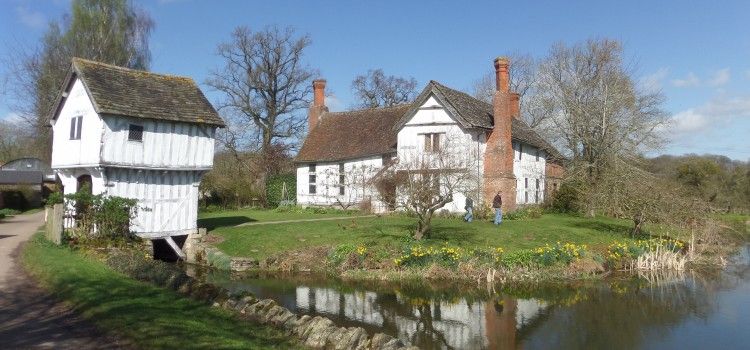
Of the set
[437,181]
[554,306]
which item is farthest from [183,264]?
[554,306]

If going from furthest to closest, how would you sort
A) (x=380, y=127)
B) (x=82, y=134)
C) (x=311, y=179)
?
(x=311, y=179)
(x=380, y=127)
(x=82, y=134)

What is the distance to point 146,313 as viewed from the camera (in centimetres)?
1038

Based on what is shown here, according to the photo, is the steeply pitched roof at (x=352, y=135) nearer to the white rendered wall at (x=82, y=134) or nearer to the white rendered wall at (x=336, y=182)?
the white rendered wall at (x=336, y=182)

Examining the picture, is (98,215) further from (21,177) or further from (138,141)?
(21,177)

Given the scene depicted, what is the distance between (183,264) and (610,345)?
1613cm

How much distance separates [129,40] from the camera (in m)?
39.8

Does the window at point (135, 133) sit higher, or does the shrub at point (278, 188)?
the window at point (135, 133)

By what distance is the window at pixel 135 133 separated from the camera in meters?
21.5

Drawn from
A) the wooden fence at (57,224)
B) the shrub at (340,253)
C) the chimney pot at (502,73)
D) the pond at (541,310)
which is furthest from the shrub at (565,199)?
the wooden fence at (57,224)

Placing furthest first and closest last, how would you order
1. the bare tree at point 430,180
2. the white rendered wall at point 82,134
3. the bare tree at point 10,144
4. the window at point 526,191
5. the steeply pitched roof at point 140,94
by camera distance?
the bare tree at point 10,144, the window at point 526,191, the bare tree at point 430,180, the steeply pitched roof at point 140,94, the white rendered wall at point 82,134

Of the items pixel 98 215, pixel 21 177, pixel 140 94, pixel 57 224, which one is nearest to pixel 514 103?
pixel 140 94

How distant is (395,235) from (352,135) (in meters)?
17.0

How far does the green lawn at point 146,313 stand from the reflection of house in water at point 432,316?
3.99 meters

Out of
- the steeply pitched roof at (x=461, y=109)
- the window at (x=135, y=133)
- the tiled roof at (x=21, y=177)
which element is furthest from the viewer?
the tiled roof at (x=21, y=177)
